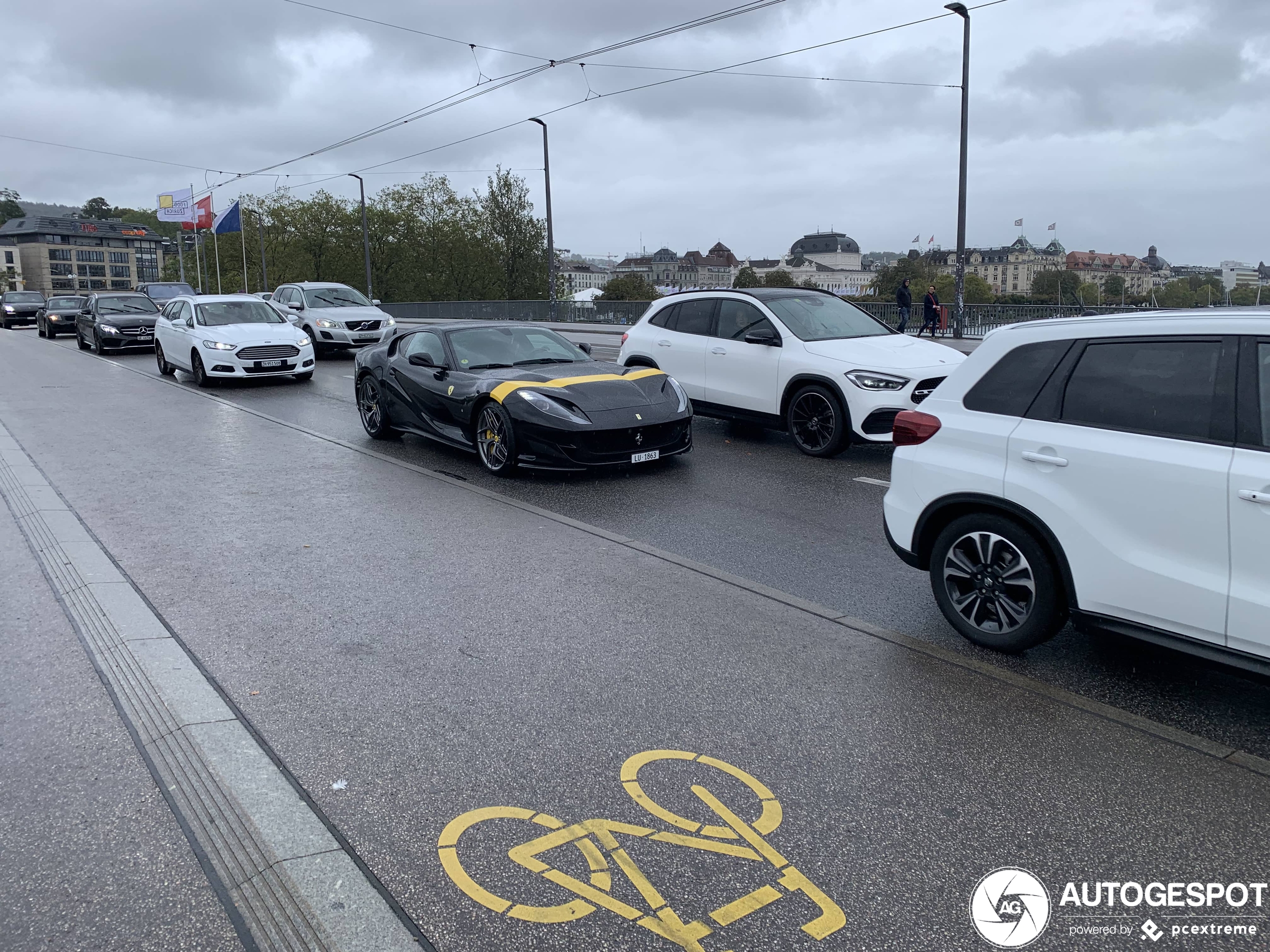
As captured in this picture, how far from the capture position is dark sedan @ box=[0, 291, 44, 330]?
44.0 meters

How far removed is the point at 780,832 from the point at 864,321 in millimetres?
8705

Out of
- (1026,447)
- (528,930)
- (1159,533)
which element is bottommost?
(528,930)

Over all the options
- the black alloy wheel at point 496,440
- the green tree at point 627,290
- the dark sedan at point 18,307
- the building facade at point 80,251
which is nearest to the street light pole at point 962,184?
the black alloy wheel at point 496,440

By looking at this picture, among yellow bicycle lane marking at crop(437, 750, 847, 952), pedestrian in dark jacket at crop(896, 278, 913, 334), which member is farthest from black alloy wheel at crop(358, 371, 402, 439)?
pedestrian in dark jacket at crop(896, 278, 913, 334)

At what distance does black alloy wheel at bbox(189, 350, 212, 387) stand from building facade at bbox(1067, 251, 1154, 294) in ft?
160

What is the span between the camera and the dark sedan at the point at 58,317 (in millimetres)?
33844

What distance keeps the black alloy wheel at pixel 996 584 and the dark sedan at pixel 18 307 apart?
4851cm

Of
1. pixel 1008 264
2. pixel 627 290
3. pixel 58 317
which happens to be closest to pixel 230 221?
pixel 58 317

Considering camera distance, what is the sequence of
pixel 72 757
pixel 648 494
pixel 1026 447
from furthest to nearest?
pixel 648 494 < pixel 1026 447 < pixel 72 757

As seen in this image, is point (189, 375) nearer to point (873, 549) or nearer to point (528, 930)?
point (873, 549)

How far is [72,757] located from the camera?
3.63 m

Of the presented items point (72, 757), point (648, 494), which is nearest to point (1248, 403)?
point (72, 757)

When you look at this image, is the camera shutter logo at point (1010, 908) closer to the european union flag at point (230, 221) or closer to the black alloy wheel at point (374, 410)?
the black alloy wheel at point (374, 410)

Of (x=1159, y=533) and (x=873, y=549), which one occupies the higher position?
(x=1159, y=533)
